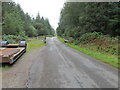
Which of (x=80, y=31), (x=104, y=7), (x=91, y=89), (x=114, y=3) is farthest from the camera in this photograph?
(x=80, y=31)

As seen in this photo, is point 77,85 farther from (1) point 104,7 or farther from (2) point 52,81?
(1) point 104,7

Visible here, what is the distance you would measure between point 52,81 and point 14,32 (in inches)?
1098

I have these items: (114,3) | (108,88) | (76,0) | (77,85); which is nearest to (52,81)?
(77,85)

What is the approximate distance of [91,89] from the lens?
3.79 m

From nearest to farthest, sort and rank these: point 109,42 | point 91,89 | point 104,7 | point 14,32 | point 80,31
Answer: point 91,89 < point 109,42 < point 104,7 < point 80,31 < point 14,32

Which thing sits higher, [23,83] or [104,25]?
[104,25]

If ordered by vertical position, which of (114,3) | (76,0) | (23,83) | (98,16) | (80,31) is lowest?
(23,83)

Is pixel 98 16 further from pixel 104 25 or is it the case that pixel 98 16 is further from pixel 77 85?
pixel 77 85

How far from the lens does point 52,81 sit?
4.48 meters

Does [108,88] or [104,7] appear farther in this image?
[104,7]

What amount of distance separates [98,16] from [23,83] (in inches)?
616

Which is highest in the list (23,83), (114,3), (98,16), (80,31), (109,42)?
(114,3)

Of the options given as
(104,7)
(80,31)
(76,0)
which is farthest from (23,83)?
(76,0)

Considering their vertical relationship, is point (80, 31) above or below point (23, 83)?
above
